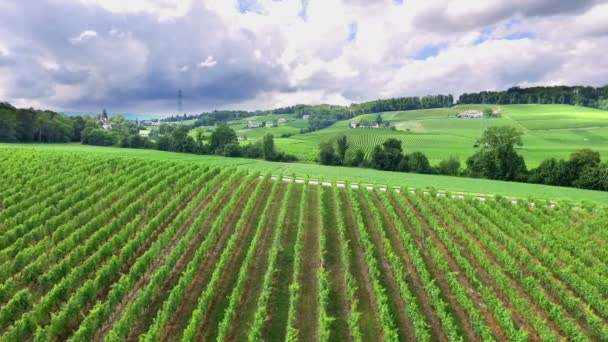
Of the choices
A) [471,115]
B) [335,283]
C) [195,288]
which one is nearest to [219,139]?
[195,288]

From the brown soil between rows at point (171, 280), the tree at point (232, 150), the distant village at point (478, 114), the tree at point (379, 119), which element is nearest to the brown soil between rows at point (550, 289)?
the brown soil between rows at point (171, 280)

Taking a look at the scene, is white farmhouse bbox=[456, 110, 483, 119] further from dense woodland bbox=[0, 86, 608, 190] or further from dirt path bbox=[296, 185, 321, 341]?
dirt path bbox=[296, 185, 321, 341]

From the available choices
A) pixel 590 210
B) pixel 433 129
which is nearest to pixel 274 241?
pixel 590 210

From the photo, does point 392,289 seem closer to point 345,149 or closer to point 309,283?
point 309,283

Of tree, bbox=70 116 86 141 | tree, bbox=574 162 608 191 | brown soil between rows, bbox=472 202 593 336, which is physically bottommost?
brown soil between rows, bbox=472 202 593 336

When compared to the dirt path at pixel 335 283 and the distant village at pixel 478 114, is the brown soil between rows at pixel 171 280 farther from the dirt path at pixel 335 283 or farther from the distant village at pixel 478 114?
the distant village at pixel 478 114

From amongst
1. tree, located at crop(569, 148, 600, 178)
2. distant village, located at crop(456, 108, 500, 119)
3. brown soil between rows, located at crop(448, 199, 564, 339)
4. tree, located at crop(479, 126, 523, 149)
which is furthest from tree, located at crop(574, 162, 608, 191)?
distant village, located at crop(456, 108, 500, 119)
